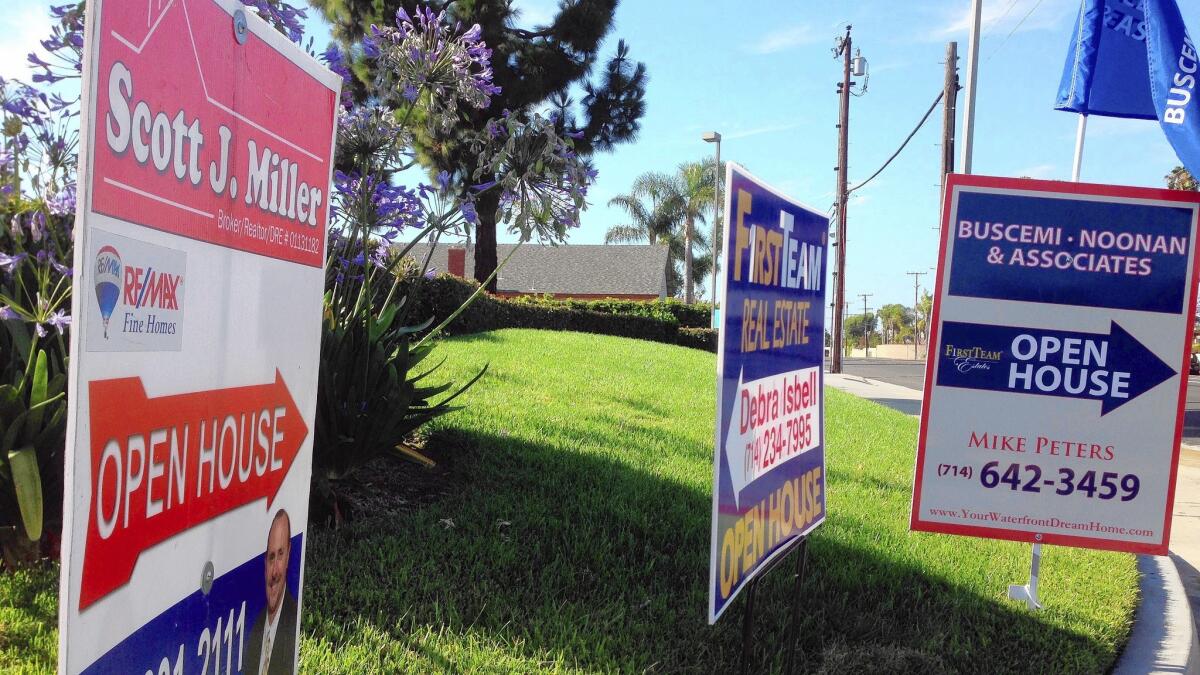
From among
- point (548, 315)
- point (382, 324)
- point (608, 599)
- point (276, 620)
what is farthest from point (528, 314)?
point (276, 620)

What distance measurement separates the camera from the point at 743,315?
305 cm

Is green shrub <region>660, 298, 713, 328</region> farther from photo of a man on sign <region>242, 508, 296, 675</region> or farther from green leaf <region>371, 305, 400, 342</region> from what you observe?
photo of a man on sign <region>242, 508, 296, 675</region>

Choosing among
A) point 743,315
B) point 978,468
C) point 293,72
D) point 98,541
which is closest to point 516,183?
point 743,315

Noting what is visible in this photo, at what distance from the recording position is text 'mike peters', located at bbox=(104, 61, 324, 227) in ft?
4.23

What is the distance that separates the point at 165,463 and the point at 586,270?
56.9 metres

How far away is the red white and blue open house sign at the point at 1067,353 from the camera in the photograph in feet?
15.4

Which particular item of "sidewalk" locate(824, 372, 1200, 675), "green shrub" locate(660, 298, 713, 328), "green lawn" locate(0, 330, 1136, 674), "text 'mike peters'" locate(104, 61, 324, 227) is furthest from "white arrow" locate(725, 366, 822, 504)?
"green shrub" locate(660, 298, 713, 328)

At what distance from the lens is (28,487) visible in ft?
10.7

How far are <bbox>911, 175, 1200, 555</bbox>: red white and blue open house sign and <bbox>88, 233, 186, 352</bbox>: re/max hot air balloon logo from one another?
4147 mm

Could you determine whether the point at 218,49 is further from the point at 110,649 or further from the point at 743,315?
the point at 743,315

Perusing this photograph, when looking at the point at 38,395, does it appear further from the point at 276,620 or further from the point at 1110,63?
the point at 1110,63

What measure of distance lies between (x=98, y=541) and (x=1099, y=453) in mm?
4728

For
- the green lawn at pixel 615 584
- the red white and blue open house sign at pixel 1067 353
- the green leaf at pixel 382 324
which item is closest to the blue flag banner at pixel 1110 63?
the red white and blue open house sign at pixel 1067 353

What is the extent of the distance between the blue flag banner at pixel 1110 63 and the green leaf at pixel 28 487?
5.43 metres
